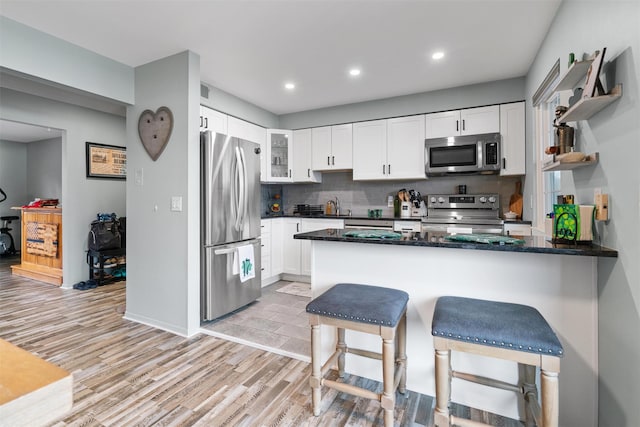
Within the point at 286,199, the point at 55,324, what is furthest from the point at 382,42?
the point at 55,324

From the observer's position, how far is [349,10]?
2156 mm

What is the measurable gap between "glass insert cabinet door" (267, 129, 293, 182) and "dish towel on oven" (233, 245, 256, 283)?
152 cm

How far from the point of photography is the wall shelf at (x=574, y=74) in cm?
152

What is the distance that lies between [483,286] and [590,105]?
1013 mm

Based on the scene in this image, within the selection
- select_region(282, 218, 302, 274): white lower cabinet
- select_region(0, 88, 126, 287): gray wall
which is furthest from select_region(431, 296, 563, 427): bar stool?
select_region(0, 88, 126, 287): gray wall

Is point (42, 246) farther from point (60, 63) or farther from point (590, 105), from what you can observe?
point (590, 105)

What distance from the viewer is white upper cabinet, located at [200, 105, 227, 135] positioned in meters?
3.40

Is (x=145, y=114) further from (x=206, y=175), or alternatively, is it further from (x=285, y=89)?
(x=285, y=89)

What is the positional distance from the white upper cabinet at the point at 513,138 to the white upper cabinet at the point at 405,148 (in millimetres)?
887

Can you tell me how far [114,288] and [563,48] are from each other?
18.0ft

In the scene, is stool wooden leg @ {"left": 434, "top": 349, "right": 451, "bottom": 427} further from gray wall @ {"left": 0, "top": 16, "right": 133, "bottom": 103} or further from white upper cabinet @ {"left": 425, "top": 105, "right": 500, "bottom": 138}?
gray wall @ {"left": 0, "top": 16, "right": 133, "bottom": 103}

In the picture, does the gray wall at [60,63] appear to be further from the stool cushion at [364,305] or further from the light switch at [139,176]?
the stool cushion at [364,305]

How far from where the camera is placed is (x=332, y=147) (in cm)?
440

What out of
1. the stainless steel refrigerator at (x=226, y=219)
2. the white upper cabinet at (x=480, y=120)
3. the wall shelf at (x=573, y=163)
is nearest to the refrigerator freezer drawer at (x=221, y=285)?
the stainless steel refrigerator at (x=226, y=219)
